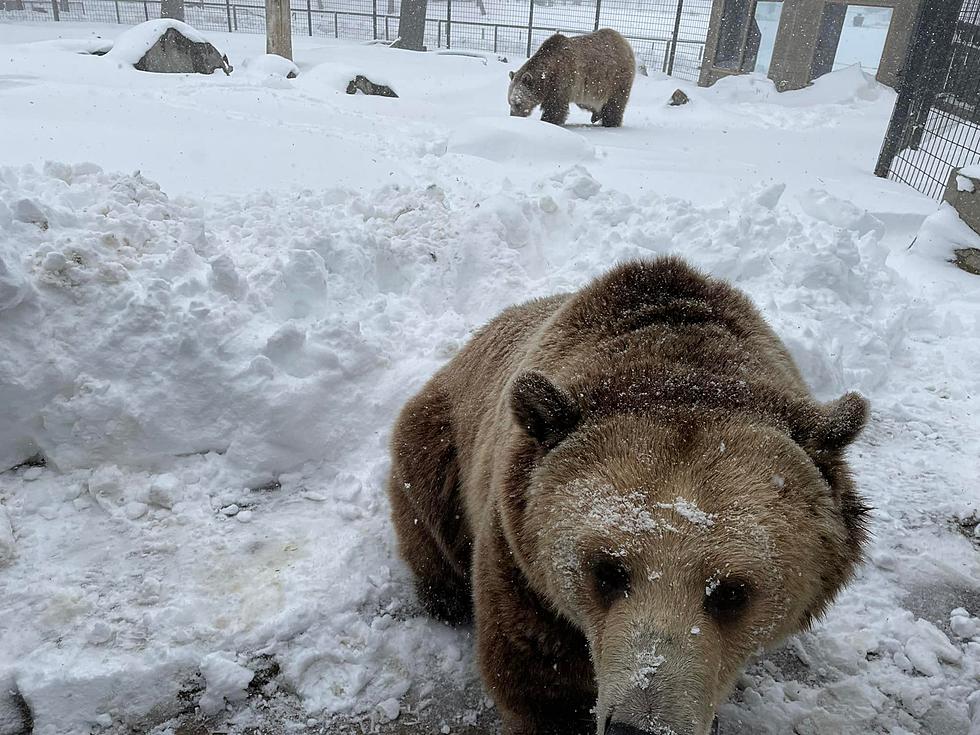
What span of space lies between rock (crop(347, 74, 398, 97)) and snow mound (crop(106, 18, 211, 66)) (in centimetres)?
304

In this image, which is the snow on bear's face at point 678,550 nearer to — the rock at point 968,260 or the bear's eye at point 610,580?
the bear's eye at point 610,580

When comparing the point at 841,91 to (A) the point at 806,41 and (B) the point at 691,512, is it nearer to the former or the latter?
(A) the point at 806,41

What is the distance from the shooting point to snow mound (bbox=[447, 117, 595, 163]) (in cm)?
715

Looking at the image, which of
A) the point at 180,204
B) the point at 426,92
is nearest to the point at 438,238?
the point at 180,204

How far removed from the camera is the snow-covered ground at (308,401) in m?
2.42

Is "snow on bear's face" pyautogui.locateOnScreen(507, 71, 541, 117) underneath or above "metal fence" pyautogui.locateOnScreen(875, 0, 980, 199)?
underneath

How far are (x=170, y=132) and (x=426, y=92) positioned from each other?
7.65 m

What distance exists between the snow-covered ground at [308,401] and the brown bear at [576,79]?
228 inches

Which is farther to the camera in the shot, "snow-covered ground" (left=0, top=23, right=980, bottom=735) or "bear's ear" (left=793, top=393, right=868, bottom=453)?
"snow-covered ground" (left=0, top=23, right=980, bottom=735)

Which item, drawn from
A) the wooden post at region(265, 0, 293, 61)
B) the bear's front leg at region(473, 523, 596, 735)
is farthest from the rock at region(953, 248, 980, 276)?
the wooden post at region(265, 0, 293, 61)

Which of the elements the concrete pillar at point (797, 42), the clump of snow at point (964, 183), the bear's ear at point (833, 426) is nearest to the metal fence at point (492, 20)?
the concrete pillar at point (797, 42)

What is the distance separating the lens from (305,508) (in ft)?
10.5

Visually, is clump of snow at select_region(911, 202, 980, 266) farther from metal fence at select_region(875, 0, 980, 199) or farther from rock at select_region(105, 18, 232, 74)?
rock at select_region(105, 18, 232, 74)

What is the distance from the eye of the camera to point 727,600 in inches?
60.1
